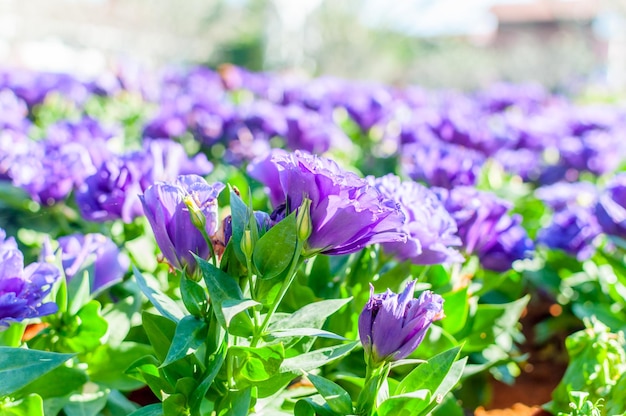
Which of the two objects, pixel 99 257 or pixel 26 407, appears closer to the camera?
pixel 26 407

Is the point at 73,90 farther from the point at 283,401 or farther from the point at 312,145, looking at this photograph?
the point at 283,401

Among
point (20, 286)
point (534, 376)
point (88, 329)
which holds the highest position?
point (20, 286)

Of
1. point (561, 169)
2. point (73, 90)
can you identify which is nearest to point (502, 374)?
point (561, 169)

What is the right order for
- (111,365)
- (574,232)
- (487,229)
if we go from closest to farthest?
(111,365) < (487,229) < (574,232)

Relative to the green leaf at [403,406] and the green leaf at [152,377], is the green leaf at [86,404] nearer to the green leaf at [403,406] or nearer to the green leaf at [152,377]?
the green leaf at [152,377]

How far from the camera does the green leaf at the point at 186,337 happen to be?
104cm

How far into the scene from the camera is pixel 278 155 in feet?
3.54

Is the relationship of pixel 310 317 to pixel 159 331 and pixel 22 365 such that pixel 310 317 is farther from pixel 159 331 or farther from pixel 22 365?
pixel 22 365

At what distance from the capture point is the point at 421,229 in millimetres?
1377

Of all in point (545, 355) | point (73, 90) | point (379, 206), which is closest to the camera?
point (379, 206)

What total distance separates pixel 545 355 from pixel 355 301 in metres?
1.12

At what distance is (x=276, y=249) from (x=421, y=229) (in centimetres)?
40

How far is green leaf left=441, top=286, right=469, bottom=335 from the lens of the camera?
1587 mm

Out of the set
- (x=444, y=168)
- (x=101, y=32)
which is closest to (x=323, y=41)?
(x=101, y=32)
